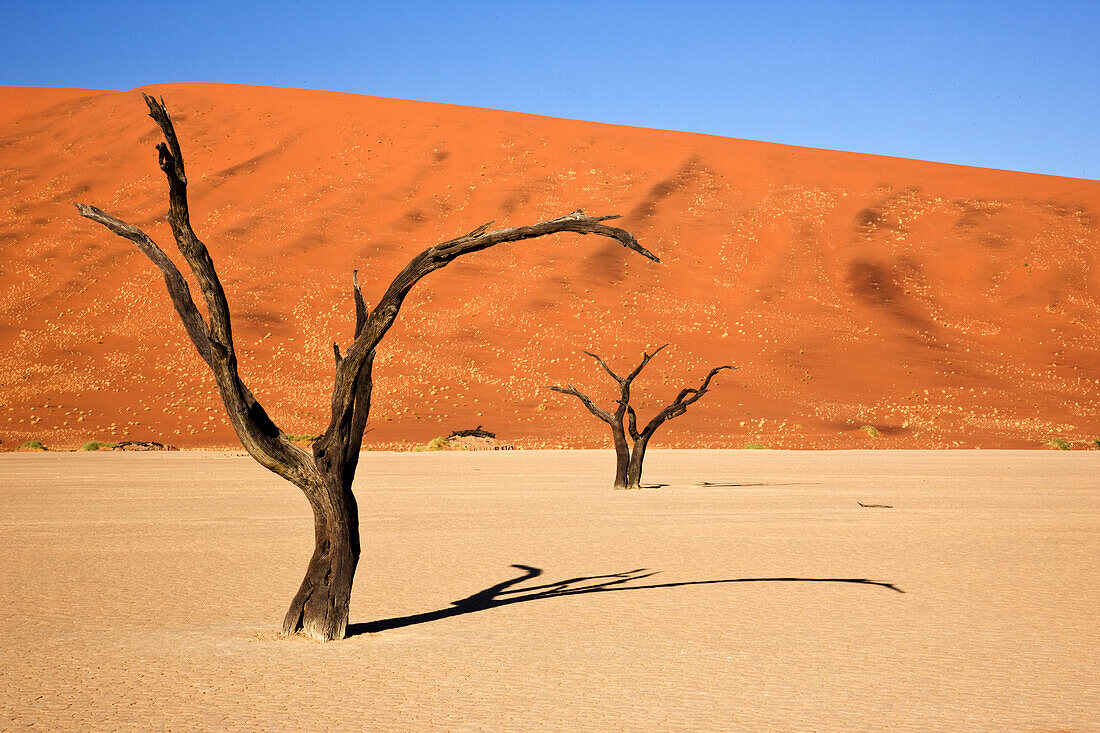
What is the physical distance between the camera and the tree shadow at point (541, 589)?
27.7 ft

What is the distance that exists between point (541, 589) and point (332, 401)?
357 centimetres

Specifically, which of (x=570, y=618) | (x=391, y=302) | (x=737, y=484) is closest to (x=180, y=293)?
(x=391, y=302)

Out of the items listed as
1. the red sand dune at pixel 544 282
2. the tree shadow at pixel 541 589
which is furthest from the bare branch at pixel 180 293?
the red sand dune at pixel 544 282

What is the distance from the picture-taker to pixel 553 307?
56375 mm

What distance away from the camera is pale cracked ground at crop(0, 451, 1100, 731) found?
18.9ft

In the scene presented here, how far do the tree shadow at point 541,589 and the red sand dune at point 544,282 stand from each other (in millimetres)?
30746

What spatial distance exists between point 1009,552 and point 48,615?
10.1 metres

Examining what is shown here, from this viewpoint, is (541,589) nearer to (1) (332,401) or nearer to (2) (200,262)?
(1) (332,401)

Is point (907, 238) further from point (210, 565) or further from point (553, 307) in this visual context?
point (210, 565)

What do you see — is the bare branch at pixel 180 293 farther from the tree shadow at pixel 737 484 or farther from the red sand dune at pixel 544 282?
the red sand dune at pixel 544 282

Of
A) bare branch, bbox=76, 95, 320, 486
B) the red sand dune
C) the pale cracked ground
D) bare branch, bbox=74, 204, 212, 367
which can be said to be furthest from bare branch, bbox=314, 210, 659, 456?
the red sand dune

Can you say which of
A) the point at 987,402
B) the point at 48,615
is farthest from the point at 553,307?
the point at 48,615

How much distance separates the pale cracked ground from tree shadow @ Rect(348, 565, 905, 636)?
5 cm

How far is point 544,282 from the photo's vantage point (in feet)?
194
